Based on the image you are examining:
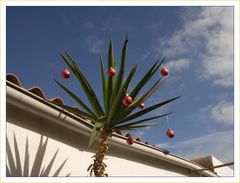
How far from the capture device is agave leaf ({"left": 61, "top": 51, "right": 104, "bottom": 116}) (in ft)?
10.1

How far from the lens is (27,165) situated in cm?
286

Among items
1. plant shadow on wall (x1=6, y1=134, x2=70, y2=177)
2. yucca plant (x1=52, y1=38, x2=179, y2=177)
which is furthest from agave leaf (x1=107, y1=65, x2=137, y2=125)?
plant shadow on wall (x1=6, y1=134, x2=70, y2=177)

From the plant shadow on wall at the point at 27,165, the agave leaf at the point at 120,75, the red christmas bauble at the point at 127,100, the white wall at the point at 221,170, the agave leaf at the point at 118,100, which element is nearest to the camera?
the plant shadow on wall at the point at 27,165

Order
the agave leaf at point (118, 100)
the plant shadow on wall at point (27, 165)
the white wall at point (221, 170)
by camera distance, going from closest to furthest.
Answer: the plant shadow on wall at point (27, 165) → the agave leaf at point (118, 100) → the white wall at point (221, 170)

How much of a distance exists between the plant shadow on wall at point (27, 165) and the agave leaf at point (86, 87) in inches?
25.3

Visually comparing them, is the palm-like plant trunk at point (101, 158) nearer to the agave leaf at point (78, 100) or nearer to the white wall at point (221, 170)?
the agave leaf at point (78, 100)

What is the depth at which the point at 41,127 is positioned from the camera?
10.3 feet

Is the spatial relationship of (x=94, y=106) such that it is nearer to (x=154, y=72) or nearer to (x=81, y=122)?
(x=81, y=122)

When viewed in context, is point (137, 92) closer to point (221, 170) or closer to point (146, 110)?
point (146, 110)

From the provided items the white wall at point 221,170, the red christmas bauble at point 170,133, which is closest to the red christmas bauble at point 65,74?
the red christmas bauble at point 170,133

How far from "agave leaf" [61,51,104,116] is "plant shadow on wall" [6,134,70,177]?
2.11 feet

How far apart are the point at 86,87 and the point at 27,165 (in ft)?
3.22

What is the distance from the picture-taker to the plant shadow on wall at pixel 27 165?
2723 mm
